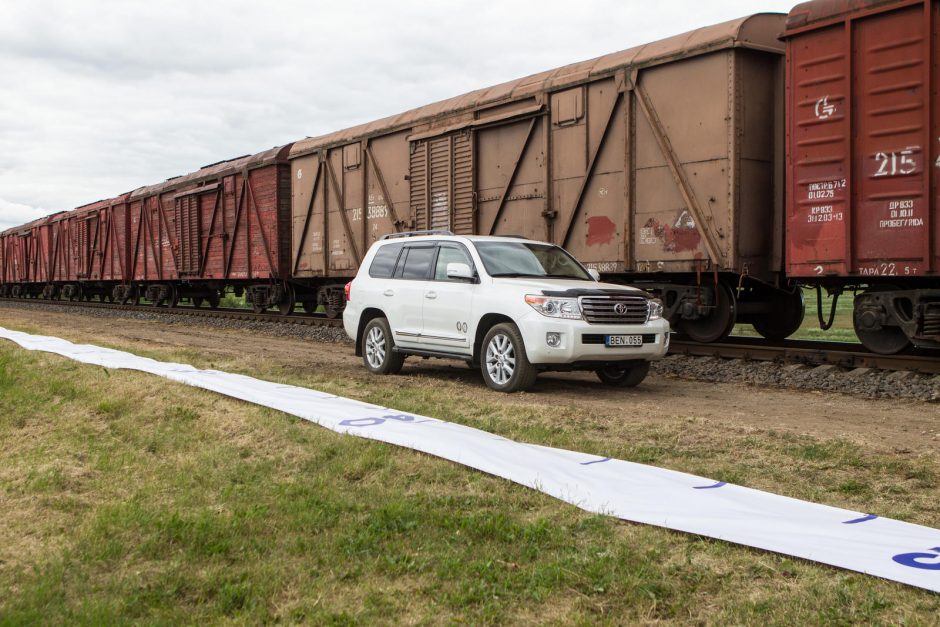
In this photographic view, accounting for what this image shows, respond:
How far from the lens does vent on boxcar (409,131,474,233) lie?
14.7 metres

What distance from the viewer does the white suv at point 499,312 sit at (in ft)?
29.1

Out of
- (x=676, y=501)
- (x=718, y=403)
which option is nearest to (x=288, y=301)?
(x=718, y=403)

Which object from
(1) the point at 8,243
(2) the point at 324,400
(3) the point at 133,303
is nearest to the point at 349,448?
(2) the point at 324,400

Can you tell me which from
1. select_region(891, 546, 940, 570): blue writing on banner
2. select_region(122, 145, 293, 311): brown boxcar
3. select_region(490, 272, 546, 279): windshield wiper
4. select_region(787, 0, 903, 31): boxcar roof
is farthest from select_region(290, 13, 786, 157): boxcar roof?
select_region(891, 546, 940, 570): blue writing on banner

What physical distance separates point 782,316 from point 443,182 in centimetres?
619

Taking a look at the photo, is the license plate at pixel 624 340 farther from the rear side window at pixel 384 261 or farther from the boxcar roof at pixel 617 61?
the boxcar roof at pixel 617 61

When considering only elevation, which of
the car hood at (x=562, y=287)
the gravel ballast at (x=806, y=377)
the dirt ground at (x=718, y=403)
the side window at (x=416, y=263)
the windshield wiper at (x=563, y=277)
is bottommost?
the dirt ground at (x=718, y=403)

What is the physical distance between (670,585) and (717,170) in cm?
818

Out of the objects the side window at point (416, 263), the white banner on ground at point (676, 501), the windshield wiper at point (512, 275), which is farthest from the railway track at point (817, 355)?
the white banner on ground at point (676, 501)

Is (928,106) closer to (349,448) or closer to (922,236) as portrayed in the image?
(922,236)

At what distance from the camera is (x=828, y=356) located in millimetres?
10406

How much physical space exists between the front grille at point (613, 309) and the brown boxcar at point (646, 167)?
209 centimetres

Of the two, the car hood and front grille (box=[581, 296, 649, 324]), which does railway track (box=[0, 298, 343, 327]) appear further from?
front grille (box=[581, 296, 649, 324])

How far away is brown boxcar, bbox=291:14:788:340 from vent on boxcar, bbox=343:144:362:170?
176cm
